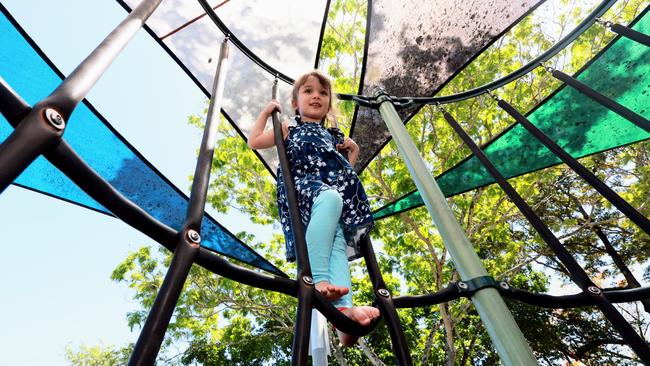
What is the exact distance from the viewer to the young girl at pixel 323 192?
4.70 feet

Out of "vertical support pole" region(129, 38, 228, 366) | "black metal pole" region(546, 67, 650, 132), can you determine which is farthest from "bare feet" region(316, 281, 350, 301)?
"black metal pole" region(546, 67, 650, 132)

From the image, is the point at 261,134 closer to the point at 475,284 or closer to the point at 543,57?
the point at 475,284

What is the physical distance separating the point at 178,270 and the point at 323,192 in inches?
39.5

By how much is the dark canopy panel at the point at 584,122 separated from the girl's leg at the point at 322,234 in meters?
1.86

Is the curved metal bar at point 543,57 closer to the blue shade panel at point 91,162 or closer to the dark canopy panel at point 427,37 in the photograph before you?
the dark canopy panel at point 427,37

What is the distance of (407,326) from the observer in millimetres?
9828

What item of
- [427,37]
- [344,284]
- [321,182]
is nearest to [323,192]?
[321,182]

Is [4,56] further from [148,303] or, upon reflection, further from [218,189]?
[148,303]

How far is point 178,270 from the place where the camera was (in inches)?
26.0

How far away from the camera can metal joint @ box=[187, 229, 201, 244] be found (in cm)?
71

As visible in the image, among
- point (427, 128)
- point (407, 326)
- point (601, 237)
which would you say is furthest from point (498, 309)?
point (601, 237)

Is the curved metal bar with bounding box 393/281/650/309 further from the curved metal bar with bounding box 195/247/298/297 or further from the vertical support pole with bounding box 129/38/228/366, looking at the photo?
the vertical support pole with bounding box 129/38/228/366

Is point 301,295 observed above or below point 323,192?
below

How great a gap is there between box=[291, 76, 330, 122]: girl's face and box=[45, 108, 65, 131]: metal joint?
1664mm
